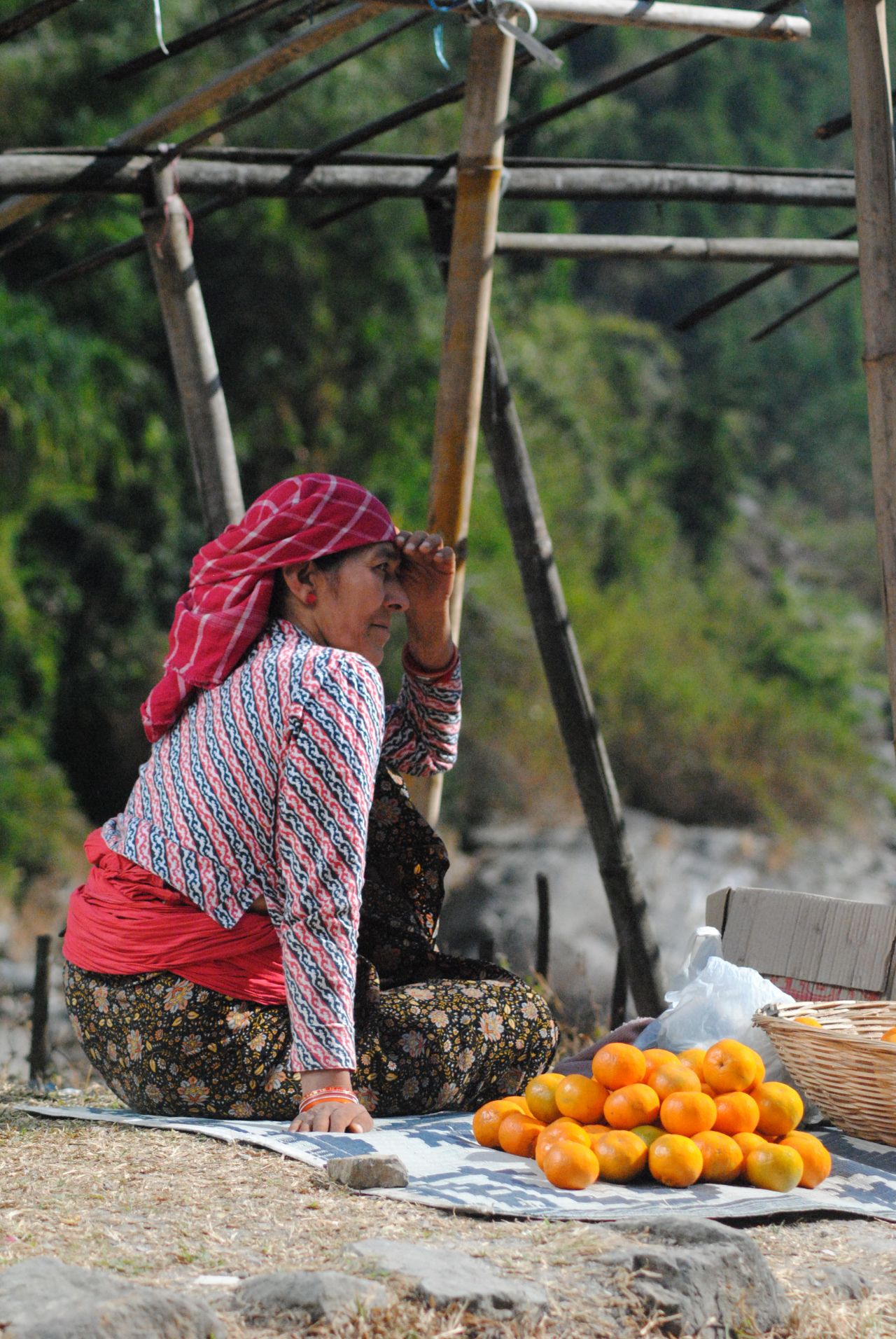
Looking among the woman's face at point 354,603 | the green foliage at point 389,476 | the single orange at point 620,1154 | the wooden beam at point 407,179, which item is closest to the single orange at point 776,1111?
the single orange at point 620,1154

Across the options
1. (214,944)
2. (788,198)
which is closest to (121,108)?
(788,198)

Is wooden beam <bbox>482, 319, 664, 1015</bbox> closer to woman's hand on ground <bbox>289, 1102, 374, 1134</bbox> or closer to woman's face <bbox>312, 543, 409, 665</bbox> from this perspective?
woman's face <bbox>312, 543, 409, 665</bbox>

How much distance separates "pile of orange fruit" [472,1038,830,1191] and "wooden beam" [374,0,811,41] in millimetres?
2158

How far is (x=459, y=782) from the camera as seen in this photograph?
14.0 meters

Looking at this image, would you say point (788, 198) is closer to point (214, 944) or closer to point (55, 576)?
point (214, 944)

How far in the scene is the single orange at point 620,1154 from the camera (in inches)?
94.2

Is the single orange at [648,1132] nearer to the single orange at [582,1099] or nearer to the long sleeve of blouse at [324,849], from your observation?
the single orange at [582,1099]

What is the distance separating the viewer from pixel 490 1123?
8.52ft

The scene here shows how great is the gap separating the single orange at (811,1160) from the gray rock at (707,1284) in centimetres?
48

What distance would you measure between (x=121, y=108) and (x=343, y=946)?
1184 cm

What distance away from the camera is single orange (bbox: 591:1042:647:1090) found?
2.54 m

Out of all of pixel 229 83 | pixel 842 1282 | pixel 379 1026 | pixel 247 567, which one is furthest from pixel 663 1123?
pixel 229 83

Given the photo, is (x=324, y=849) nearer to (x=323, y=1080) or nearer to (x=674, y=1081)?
(x=323, y=1080)

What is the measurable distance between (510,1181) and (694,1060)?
45 cm
